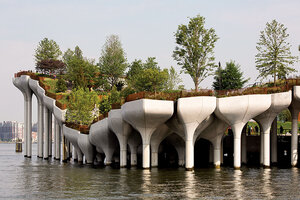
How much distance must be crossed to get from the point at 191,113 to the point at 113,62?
3083 inches

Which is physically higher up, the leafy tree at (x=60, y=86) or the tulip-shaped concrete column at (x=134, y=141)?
the leafy tree at (x=60, y=86)

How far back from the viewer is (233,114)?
58.5 meters

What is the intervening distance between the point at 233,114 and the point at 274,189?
1816 centimetres

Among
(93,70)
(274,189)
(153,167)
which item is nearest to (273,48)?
(153,167)

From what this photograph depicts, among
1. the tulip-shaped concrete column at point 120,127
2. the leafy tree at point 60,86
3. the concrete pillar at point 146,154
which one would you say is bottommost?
the concrete pillar at point 146,154

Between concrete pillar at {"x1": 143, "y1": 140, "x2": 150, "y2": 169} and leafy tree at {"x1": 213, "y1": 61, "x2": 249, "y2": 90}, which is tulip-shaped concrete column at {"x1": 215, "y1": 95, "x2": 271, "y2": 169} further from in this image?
leafy tree at {"x1": 213, "y1": 61, "x2": 249, "y2": 90}

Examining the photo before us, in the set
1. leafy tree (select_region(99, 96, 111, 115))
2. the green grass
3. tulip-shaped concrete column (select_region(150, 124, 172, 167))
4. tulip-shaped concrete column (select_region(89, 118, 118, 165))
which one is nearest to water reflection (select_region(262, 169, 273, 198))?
tulip-shaped concrete column (select_region(150, 124, 172, 167))

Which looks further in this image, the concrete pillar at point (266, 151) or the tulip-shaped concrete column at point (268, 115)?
the concrete pillar at point (266, 151)

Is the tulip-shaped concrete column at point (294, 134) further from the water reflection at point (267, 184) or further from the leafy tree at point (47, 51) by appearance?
the leafy tree at point (47, 51)

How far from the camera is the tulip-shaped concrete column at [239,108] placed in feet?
189

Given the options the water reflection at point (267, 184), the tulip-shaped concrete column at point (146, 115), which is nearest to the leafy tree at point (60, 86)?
the tulip-shaped concrete column at point (146, 115)

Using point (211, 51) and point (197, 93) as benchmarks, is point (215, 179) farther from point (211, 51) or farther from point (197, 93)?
point (211, 51)

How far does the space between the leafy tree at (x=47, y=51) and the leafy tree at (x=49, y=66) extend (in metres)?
5.33

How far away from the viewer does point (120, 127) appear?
65.4 meters
